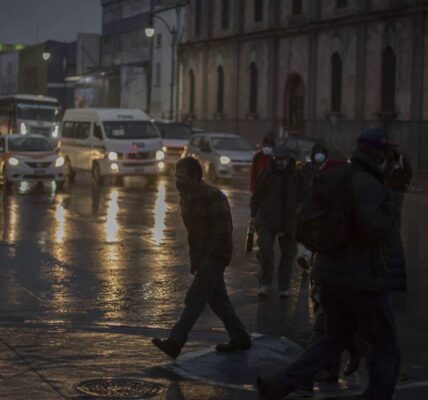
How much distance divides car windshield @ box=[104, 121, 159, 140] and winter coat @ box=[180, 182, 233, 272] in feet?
79.7

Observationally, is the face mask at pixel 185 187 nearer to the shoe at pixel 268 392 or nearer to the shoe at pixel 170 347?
the shoe at pixel 170 347

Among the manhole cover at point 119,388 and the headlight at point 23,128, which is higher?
the headlight at point 23,128

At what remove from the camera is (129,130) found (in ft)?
110

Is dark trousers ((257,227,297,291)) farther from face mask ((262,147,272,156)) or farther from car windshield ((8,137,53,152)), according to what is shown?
car windshield ((8,137,53,152))

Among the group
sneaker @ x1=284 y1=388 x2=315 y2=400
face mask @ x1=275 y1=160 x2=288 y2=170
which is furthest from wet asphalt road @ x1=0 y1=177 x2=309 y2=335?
sneaker @ x1=284 y1=388 x2=315 y2=400

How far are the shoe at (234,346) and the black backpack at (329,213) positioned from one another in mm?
2370

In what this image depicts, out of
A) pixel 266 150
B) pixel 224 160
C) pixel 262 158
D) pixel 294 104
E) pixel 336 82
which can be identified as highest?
pixel 336 82

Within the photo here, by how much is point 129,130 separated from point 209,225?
24862mm

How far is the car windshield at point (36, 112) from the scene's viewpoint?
4947 cm

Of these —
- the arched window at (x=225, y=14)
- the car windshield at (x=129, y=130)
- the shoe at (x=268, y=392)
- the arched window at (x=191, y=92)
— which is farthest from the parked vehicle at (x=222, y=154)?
the shoe at (x=268, y=392)

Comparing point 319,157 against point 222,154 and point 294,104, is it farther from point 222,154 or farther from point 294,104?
point 294,104

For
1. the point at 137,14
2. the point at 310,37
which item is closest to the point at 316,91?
the point at 310,37

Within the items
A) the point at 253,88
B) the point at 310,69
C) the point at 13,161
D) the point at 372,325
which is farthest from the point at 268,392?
the point at 253,88

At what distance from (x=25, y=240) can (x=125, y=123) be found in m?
16.1
